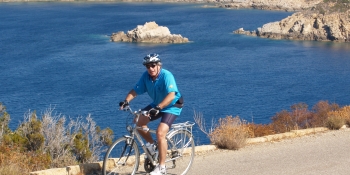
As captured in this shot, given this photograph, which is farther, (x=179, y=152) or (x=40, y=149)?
(x=40, y=149)

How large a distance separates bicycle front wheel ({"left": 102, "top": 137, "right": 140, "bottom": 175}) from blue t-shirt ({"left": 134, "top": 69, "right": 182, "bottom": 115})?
22.0 inches

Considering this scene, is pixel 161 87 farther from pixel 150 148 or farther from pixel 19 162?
pixel 19 162

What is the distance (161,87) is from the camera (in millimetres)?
5918

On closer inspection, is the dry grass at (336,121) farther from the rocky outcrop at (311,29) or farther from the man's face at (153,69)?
the rocky outcrop at (311,29)

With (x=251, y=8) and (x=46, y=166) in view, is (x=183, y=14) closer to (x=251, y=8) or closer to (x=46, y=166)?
(x=251, y=8)

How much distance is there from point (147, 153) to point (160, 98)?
28.0 inches

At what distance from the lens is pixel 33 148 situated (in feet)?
30.4

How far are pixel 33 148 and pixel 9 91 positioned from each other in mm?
39889

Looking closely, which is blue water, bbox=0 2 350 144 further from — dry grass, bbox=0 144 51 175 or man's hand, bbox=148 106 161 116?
man's hand, bbox=148 106 161 116

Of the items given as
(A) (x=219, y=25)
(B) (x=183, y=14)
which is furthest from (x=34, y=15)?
(A) (x=219, y=25)

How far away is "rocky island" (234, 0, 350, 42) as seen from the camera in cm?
8950

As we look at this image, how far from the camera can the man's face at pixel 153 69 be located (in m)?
5.80

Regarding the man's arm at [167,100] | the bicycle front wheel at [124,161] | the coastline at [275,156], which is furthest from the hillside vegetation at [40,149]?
the man's arm at [167,100]

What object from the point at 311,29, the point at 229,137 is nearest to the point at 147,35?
the point at 311,29
